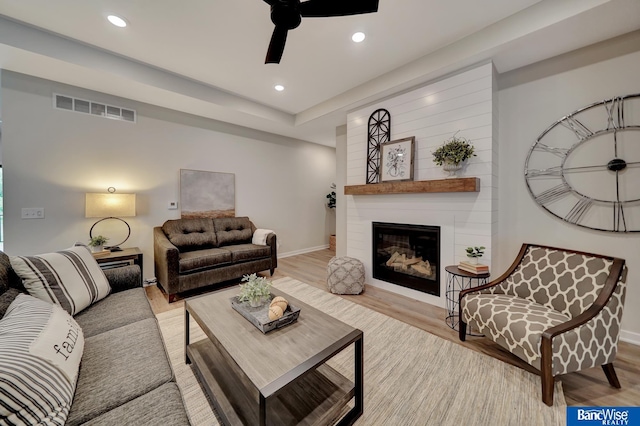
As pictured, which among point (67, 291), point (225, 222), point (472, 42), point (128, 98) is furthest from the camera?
point (225, 222)

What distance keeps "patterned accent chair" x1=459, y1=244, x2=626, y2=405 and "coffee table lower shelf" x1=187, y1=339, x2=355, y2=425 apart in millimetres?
1182

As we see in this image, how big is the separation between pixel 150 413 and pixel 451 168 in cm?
292

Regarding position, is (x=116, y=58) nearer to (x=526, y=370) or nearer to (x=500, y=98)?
(x=500, y=98)

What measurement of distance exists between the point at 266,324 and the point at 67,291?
4.62 feet

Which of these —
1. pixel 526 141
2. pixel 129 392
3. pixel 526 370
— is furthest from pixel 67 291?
pixel 526 141

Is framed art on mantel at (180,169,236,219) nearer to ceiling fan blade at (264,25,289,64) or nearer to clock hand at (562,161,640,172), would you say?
ceiling fan blade at (264,25,289,64)

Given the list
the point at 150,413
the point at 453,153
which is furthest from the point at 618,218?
the point at 150,413

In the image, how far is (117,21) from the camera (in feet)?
7.07

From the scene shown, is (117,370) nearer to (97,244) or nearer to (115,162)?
(97,244)

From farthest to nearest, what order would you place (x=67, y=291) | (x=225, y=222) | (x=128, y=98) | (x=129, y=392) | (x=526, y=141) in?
(x=225, y=222) < (x=128, y=98) < (x=526, y=141) < (x=67, y=291) < (x=129, y=392)

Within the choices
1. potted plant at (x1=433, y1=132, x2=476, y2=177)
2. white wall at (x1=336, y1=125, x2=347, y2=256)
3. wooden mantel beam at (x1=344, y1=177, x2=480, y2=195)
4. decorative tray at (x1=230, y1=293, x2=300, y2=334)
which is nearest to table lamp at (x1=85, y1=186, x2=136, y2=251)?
decorative tray at (x1=230, y1=293, x2=300, y2=334)

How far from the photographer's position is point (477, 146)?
98.0 inches

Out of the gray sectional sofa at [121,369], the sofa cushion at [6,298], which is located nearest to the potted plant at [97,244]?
the gray sectional sofa at [121,369]

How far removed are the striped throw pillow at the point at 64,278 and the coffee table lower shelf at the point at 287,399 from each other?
98cm
